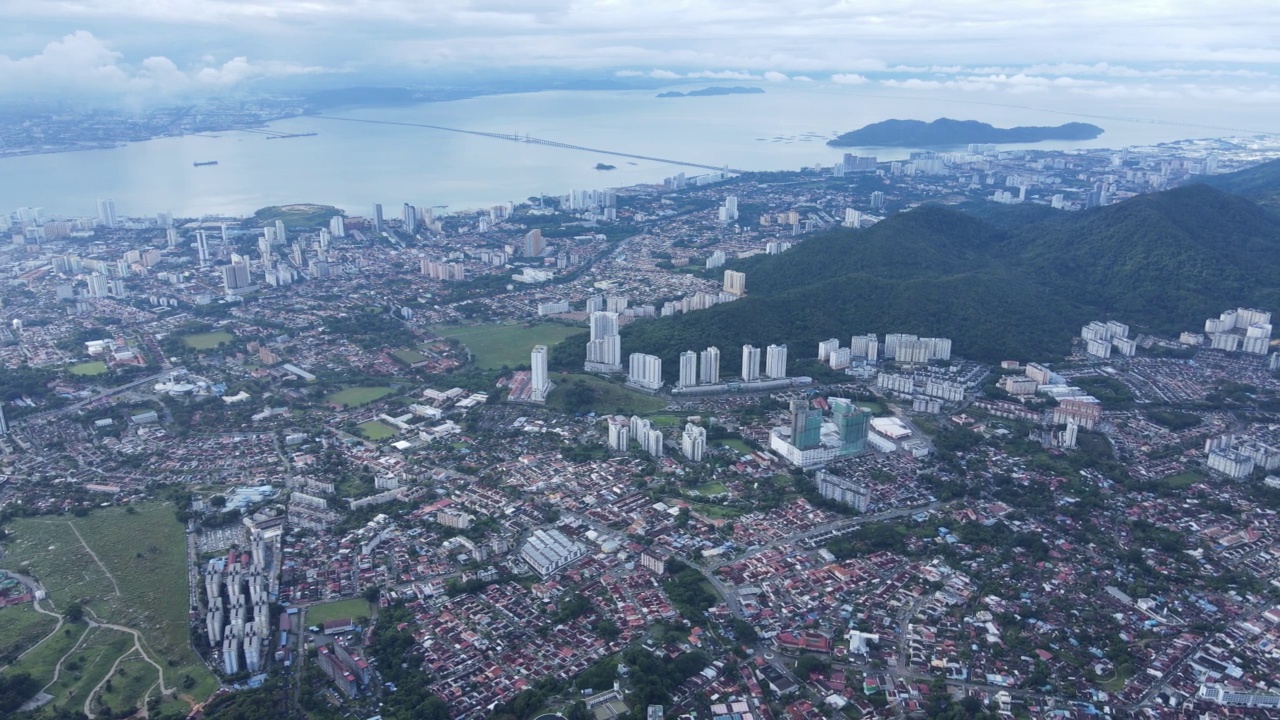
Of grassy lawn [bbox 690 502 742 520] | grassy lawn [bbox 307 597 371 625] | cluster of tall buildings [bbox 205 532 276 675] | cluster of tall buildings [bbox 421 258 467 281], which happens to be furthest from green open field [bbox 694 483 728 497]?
cluster of tall buildings [bbox 421 258 467 281]

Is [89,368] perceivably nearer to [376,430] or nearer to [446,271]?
[376,430]

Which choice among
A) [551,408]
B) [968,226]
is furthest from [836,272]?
[551,408]

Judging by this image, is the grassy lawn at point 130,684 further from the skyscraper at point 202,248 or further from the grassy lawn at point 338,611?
the skyscraper at point 202,248

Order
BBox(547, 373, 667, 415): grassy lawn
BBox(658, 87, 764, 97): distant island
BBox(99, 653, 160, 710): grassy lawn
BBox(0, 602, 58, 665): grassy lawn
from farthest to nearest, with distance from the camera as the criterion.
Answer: BBox(658, 87, 764, 97): distant island → BBox(547, 373, 667, 415): grassy lawn → BBox(0, 602, 58, 665): grassy lawn → BBox(99, 653, 160, 710): grassy lawn

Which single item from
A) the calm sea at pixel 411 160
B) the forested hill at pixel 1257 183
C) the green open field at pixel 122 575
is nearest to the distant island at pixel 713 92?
the calm sea at pixel 411 160

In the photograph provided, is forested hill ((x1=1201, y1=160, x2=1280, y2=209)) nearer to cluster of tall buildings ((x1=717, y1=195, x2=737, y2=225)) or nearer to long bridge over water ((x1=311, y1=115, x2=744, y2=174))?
→ cluster of tall buildings ((x1=717, y1=195, x2=737, y2=225))

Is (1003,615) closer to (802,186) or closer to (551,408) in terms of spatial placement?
(551,408)

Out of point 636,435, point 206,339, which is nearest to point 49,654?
point 636,435
